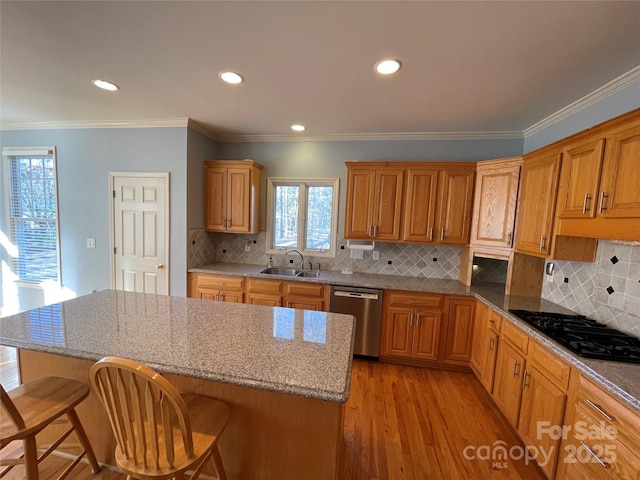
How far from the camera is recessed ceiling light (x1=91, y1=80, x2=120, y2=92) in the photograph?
2.22 meters

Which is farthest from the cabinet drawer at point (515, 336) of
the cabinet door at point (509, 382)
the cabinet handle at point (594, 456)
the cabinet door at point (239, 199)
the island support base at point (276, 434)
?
the cabinet door at point (239, 199)

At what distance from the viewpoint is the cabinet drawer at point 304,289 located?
2.98 m

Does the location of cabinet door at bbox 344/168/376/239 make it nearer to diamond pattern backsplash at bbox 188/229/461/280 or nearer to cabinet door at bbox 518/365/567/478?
diamond pattern backsplash at bbox 188/229/461/280

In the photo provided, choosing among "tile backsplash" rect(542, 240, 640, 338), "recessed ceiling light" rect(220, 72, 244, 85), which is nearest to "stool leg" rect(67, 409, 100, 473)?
"recessed ceiling light" rect(220, 72, 244, 85)

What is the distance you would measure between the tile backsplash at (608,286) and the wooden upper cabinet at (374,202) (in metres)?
1.52

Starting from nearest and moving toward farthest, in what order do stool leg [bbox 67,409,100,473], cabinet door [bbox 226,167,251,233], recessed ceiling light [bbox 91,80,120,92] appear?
stool leg [bbox 67,409,100,473]
recessed ceiling light [bbox 91,80,120,92]
cabinet door [bbox 226,167,251,233]

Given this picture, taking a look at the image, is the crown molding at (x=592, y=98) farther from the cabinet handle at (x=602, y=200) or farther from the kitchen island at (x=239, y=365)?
the kitchen island at (x=239, y=365)

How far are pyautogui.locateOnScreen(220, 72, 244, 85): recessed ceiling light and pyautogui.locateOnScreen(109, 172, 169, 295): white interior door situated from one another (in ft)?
5.21

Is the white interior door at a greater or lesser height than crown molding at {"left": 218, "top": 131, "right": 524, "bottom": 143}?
lesser

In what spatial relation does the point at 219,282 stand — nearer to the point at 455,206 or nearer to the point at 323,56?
the point at 323,56

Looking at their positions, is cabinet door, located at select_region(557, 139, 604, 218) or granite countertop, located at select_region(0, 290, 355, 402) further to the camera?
cabinet door, located at select_region(557, 139, 604, 218)

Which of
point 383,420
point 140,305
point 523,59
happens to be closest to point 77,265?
point 140,305

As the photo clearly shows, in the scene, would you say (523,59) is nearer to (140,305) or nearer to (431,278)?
(431,278)

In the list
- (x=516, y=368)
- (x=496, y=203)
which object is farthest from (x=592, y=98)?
(x=516, y=368)
